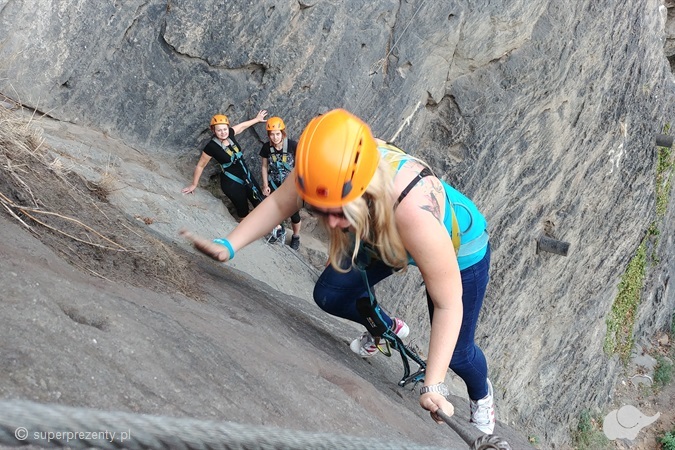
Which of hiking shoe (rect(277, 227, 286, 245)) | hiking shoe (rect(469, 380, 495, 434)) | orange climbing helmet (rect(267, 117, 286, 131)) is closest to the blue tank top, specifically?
hiking shoe (rect(469, 380, 495, 434))

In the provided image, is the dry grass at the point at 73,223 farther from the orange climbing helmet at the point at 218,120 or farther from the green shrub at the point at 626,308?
the green shrub at the point at 626,308

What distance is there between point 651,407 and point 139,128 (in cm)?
1213

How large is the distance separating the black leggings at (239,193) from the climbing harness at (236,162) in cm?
2

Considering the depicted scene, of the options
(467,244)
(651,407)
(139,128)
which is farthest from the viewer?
(651,407)

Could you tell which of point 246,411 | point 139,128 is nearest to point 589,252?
point 139,128

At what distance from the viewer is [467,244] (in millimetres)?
3748

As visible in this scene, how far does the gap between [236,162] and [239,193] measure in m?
0.38

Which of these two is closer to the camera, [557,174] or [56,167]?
[56,167]

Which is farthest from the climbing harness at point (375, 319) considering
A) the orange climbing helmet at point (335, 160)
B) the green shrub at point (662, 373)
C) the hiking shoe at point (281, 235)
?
the green shrub at point (662, 373)

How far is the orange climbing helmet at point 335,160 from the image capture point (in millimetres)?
2893

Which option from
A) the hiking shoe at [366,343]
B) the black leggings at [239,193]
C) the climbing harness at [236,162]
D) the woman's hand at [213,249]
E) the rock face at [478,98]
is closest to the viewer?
the woman's hand at [213,249]

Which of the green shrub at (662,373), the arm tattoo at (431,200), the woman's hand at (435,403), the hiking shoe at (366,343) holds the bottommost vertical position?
the green shrub at (662,373)

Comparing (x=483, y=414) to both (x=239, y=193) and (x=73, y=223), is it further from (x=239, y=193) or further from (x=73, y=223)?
(x=239, y=193)

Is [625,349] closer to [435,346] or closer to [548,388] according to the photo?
[548,388]
